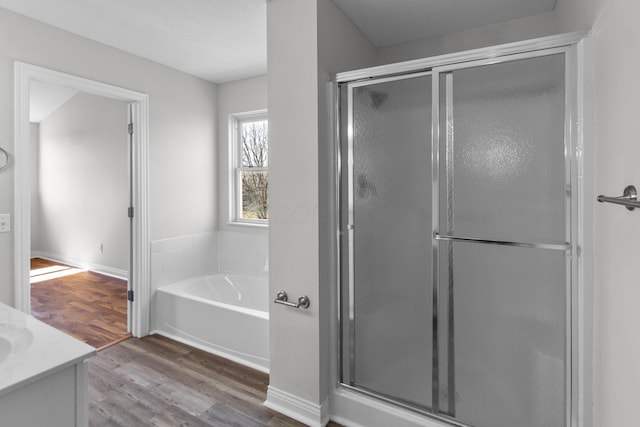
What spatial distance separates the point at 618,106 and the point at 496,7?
1.31 metres

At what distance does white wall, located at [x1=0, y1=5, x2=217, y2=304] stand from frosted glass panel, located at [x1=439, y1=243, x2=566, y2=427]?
2557 mm

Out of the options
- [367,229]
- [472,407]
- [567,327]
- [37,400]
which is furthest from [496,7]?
[37,400]

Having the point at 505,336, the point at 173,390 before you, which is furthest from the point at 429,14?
the point at 173,390

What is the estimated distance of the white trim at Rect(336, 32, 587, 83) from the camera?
4.58 feet

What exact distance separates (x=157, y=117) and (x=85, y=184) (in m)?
3.04

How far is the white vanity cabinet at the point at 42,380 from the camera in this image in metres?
0.78

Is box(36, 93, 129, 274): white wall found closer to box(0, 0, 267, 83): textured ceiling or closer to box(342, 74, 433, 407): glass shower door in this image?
box(0, 0, 267, 83): textured ceiling

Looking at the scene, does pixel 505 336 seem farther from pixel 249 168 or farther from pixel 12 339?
pixel 249 168

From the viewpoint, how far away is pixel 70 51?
246 cm

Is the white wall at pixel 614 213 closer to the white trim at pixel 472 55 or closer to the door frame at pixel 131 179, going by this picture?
the white trim at pixel 472 55

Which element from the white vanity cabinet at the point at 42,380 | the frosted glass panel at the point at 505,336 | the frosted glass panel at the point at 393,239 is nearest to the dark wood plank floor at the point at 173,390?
the frosted glass panel at the point at 393,239

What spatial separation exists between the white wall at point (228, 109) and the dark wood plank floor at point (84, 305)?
54.4 inches

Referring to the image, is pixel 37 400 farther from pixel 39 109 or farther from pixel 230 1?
pixel 39 109

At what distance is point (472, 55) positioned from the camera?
156cm
